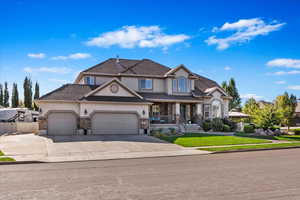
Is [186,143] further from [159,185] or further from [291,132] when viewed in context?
[291,132]

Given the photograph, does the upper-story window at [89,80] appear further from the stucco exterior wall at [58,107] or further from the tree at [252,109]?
the tree at [252,109]

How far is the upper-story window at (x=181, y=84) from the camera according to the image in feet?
109

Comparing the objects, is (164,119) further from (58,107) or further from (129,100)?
(58,107)

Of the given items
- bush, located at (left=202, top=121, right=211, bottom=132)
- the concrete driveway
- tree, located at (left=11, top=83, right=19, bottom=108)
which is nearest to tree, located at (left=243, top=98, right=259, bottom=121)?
bush, located at (left=202, top=121, right=211, bottom=132)

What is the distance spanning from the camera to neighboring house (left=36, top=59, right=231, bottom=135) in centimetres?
2573

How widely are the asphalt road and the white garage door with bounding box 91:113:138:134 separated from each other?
1527 cm

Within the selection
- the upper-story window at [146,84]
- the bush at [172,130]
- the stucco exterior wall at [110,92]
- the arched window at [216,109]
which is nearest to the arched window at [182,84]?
the upper-story window at [146,84]

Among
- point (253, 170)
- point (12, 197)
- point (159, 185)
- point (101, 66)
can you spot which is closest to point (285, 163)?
point (253, 170)

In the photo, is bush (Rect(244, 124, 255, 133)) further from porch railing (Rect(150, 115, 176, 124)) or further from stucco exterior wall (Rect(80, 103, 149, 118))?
stucco exterior wall (Rect(80, 103, 149, 118))

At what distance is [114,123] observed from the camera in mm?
26672

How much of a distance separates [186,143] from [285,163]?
9.28 m

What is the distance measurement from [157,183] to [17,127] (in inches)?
1103

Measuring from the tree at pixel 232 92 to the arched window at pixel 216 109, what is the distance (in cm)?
3319

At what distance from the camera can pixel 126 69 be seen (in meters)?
33.0
